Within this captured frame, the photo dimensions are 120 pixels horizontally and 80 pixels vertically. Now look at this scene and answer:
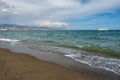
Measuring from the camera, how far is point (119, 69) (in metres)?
8.77

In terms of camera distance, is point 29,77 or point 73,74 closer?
point 29,77

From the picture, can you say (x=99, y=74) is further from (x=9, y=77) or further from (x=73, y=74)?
(x=9, y=77)

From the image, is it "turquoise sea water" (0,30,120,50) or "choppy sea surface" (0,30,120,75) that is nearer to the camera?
"choppy sea surface" (0,30,120,75)

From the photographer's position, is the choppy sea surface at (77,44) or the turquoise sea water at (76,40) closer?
the choppy sea surface at (77,44)

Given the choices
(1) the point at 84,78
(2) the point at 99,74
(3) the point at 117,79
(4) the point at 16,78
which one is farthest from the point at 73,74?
(4) the point at 16,78

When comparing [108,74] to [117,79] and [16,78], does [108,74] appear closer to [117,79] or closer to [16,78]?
[117,79]

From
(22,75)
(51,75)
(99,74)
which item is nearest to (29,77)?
(22,75)

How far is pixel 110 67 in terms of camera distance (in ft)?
30.2

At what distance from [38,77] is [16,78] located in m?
0.92

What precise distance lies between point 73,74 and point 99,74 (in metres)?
1.26

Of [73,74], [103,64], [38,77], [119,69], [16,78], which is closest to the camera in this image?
[16,78]

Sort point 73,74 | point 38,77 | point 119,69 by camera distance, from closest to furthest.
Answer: point 38,77 → point 73,74 → point 119,69

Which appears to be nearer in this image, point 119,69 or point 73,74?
point 73,74

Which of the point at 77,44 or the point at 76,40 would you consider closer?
the point at 77,44
